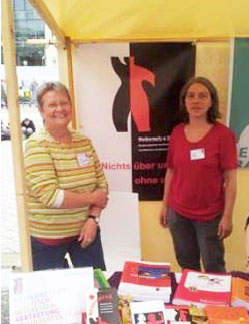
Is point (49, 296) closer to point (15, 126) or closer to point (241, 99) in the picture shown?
point (15, 126)

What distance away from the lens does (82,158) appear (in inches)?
66.4

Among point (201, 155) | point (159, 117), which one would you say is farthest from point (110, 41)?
point (201, 155)

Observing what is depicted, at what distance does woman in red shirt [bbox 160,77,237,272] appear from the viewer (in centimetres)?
198

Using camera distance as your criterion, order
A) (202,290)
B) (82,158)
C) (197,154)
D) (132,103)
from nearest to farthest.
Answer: (202,290) → (82,158) → (197,154) → (132,103)

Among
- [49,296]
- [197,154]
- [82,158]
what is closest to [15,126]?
[49,296]

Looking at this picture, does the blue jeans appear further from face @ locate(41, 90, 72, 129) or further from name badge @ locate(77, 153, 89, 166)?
face @ locate(41, 90, 72, 129)

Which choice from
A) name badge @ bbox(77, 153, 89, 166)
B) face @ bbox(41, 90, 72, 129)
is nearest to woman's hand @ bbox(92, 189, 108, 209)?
name badge @ bbox(77, 153, 89, 166)

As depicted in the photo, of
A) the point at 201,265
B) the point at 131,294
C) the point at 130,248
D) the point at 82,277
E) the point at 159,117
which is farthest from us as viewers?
the point at 130,248

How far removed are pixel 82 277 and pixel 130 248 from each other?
5.30ft

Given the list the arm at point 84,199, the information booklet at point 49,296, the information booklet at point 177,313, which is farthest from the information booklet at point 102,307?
the arm at point 84,199

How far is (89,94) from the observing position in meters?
2.51

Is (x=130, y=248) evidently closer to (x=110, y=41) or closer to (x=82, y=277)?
(x=110, y=41)

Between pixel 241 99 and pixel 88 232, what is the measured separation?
1300 mm

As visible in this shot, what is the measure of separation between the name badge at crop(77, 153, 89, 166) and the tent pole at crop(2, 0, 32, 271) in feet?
1.72
